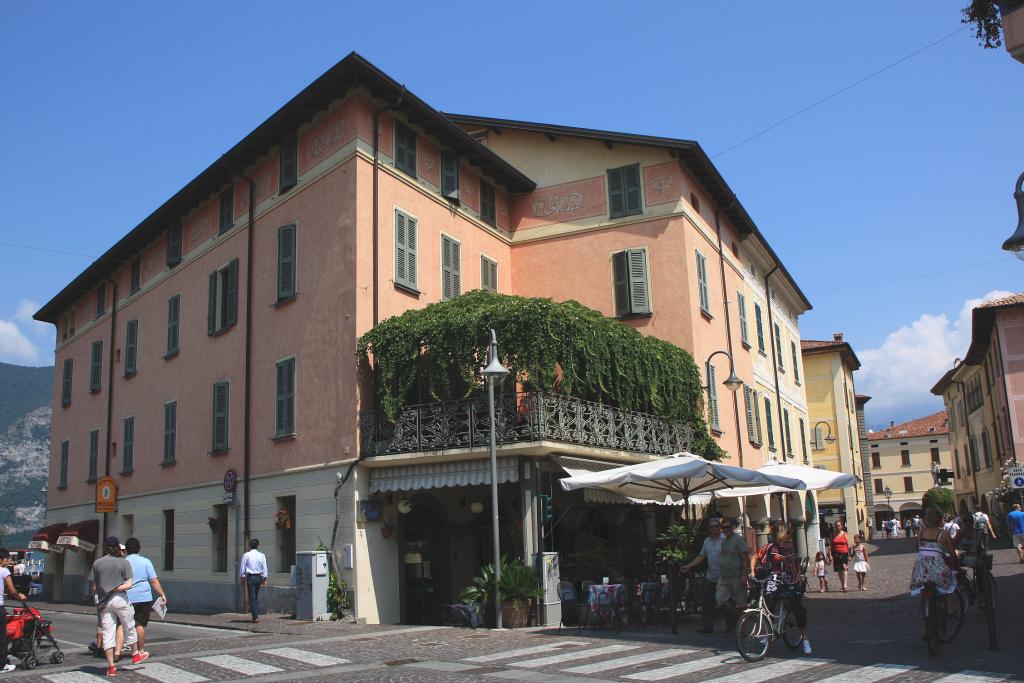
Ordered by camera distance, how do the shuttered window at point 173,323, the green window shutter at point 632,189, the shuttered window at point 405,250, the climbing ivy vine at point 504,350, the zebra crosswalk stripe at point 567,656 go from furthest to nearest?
1. the shuttered window at point 173,323
2. the green window shutter at point 632,189
3. the shuttered window at point 405,250
4. the climbing ivy vine at point 504,350
5. the zebra crosswalk stripe at point 567,656

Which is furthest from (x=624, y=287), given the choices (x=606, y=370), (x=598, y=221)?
(x=606, y=370)

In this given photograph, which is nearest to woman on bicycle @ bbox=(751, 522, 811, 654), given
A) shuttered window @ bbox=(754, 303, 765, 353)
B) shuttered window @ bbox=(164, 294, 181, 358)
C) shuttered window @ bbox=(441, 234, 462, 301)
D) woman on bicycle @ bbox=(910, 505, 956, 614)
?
woman on bicycle @ bbox=(910, 505, 956, 614)

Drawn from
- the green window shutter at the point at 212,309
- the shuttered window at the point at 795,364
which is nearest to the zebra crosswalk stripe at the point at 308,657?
the green window shutter at the point at 212,309

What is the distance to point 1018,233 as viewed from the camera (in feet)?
31.5

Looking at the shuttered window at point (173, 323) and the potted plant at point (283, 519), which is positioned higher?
the shuttered window at point (173, 323)

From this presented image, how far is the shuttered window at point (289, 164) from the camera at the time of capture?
20700 mm

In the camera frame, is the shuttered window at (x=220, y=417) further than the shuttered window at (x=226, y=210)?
No

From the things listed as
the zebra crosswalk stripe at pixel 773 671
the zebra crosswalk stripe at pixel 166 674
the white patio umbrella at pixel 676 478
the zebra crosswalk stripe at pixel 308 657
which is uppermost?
the white patio umbrella at pixel 676 478

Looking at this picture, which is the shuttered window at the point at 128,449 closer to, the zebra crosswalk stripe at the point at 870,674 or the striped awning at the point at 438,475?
the striped awning at the point at 438,475

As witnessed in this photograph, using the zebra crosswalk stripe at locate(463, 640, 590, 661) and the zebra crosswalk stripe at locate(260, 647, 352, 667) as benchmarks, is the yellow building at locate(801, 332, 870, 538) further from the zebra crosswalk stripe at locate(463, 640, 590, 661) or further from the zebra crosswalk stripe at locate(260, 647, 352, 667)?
the zebra crosswalk stripe at locate(260, 647, 352, 667)

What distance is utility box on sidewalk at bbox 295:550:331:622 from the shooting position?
16.9 metres

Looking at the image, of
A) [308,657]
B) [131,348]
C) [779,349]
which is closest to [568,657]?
[308,657]

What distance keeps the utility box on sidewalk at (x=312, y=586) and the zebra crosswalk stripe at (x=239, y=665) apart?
4.95 metres

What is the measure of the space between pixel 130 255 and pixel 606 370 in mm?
16945
